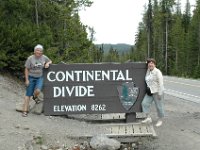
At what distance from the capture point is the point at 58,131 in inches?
408

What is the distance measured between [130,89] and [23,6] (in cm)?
766

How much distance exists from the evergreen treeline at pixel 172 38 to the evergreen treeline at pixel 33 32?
152ft

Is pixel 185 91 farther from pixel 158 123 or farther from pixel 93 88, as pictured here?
pixel 93 88

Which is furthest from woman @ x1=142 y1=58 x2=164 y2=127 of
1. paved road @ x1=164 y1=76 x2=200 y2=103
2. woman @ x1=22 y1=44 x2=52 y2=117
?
paved road @ x1=164 y1=76 x2=200 y2=103

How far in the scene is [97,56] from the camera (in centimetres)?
11681

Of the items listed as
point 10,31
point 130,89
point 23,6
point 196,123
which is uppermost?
point 23,6

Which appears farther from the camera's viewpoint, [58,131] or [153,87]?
[153,87]

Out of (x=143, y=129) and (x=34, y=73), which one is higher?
(x=34, y=73)

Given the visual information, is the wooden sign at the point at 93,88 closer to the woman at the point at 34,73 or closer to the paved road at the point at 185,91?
the woman at the point at 34,73

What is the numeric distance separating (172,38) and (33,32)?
230ft

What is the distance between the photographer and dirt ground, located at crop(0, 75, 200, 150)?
940 cm

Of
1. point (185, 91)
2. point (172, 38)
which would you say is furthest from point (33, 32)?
point (172, 38)

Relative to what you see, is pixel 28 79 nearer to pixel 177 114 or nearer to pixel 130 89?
pixel 130 89

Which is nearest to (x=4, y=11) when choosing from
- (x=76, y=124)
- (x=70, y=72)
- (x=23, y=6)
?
(x=23, y=6)
